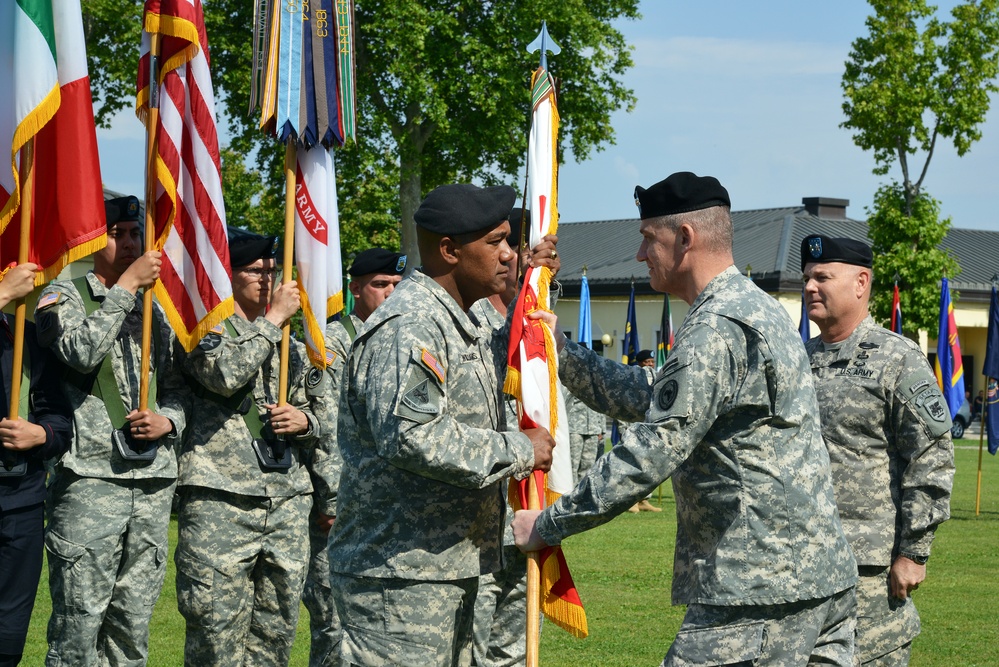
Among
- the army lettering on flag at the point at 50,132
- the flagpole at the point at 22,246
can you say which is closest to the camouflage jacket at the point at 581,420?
the army lettering on flag at the point at 50,132

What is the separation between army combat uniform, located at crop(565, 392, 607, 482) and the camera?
1239cm

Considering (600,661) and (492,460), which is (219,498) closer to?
(492,460)

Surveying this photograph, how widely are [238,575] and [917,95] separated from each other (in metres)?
26.4

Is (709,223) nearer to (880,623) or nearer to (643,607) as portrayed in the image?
(880,623)

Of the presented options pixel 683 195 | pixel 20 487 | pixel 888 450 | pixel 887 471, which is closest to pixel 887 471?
pixel 887 471

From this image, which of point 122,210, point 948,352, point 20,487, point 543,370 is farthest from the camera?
point 948,352

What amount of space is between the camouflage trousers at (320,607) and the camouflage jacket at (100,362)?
4.08 ft

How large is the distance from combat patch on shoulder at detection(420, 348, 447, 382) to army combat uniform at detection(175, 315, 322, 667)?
2393mm

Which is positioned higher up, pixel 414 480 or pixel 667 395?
pixel 667 395

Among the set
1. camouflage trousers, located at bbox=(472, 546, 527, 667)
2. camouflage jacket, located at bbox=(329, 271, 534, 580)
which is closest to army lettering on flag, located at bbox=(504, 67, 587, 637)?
camouflage jacket, located at bbox=(329, 271, 534, 580)

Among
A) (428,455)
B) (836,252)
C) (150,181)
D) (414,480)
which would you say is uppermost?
(150,181)

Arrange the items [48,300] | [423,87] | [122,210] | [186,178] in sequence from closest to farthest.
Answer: [48,300] → [122,210] → [186,178] → [423,87]

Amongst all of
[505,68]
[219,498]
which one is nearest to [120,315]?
[219,498]

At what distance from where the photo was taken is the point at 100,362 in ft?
19.7
